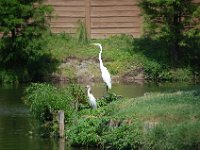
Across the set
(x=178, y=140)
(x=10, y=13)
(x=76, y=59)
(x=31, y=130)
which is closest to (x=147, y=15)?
(x=76, y=59)

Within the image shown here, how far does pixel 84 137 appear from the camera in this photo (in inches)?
701

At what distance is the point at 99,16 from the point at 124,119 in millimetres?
23775

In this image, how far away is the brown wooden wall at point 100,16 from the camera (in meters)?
40.5

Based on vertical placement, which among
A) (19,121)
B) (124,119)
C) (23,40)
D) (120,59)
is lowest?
(120,59)

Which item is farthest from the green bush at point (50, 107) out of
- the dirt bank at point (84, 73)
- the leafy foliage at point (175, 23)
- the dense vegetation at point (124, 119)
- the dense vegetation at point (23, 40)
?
the leafy foliage at point (175, 23)

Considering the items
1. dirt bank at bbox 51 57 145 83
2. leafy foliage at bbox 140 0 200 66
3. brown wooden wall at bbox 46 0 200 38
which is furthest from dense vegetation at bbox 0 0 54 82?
leafy foliage at bbox 140 0 200 66

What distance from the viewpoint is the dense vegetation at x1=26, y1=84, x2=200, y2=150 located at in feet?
50.9

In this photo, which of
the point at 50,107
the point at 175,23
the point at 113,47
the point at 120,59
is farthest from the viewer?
the point at 113,47

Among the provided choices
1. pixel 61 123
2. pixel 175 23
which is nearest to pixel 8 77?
pixel 175 23

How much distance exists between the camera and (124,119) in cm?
1709

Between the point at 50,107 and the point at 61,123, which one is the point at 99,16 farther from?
the point at 61,123

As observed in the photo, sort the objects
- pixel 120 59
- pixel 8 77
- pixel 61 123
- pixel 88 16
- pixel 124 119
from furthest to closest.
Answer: pixel 88 16 → pixel 120 59 → pixel 8 77 → pixel 61 123 → pixel 124 119

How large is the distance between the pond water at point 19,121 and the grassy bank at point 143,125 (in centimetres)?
74

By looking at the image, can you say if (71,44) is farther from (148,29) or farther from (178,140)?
(178,140)
